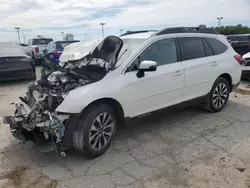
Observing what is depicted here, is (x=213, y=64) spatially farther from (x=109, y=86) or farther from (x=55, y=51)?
(x=55, y=51)

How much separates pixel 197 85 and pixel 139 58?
1528 mm

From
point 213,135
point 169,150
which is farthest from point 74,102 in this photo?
point 213,135

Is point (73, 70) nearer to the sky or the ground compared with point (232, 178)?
nearer to the sky

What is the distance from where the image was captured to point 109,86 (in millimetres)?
3744

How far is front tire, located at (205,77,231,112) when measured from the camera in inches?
214

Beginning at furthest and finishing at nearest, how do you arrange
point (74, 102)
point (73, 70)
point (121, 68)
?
point (73, 70), point (121, 68), point (74, 102)

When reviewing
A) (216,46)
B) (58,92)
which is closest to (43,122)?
(58,92)

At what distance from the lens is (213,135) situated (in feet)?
14.8

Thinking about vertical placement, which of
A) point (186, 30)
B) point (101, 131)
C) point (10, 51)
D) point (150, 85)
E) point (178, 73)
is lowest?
point (101, 131)

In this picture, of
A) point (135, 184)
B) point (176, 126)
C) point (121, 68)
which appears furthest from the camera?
point (176, 126)

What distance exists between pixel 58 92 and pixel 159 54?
184 centimetres

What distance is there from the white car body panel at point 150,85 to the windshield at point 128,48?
29 mm

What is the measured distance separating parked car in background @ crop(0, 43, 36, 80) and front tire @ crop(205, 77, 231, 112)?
6959 millimetres

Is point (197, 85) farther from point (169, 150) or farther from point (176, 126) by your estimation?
point (169, 150)
